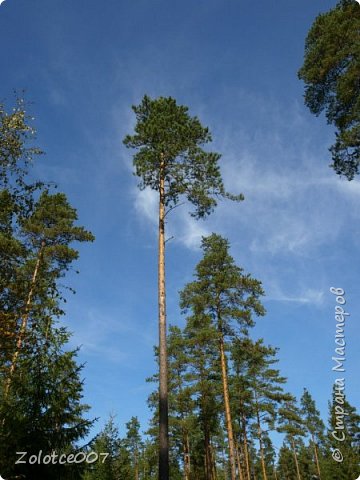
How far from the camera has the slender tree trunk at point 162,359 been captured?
10047mm

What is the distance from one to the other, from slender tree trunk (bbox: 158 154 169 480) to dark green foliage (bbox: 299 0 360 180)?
6934 millimetres

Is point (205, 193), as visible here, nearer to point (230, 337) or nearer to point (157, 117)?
point (157, 117)

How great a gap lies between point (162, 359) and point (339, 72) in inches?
478

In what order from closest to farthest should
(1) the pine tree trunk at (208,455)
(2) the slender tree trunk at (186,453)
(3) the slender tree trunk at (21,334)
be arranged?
(3) the slender tree trunk at (21,334)
(1) the pine tree trunk at (208,455)
(2) the slender tree trunk at (186,453)

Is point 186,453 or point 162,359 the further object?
point 186,453

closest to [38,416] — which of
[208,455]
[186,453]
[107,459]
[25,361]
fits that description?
[25,361]

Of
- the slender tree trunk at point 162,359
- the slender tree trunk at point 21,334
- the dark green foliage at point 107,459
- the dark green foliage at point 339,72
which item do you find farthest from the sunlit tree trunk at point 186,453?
the dark green foliage at point 339,72

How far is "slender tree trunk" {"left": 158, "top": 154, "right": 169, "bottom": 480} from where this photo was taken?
10047 millimetres

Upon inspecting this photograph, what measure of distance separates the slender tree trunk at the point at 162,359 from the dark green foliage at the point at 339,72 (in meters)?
6.93

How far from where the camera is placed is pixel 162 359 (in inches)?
481

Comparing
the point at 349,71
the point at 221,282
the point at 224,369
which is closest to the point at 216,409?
the point at 224,369

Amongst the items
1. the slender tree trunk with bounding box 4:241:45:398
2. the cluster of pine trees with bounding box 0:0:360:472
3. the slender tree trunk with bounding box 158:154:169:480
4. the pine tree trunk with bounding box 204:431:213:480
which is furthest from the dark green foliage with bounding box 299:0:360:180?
the pine tree trunk with bounding box 204:431:213:480

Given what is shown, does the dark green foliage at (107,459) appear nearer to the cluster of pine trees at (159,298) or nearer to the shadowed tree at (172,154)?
the cluster of pine trees at (159,298)

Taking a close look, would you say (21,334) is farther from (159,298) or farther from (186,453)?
(186,453)
